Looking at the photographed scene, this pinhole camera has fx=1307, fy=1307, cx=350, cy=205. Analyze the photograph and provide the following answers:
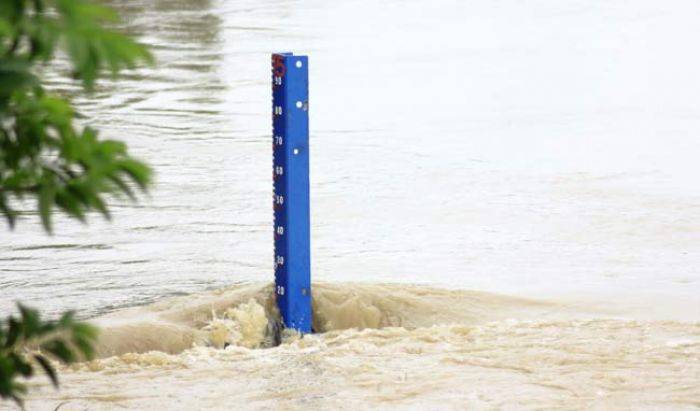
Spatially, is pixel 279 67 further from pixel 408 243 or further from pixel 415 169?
pixel 415 169

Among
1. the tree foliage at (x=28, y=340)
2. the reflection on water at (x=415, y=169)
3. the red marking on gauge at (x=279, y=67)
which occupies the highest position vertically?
the red marking on gauge at (x=279, y=67)

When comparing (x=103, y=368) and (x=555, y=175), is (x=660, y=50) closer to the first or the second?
(x=555, y=175)

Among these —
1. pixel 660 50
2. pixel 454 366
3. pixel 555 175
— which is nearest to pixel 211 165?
pixel 555 175

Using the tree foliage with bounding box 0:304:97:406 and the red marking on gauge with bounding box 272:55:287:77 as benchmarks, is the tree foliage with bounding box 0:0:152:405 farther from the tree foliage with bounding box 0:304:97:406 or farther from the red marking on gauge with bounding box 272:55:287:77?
the red marking on gauge with bounding box 272:55:287:77

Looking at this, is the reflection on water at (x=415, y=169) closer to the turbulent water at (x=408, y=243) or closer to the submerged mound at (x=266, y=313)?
the turbulent water at (x=408, y=243)

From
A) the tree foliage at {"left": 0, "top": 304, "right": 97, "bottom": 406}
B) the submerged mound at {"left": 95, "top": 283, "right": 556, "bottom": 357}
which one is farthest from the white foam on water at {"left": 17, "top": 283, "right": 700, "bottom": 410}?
the tree foliage at {"left": 0, "top": 304, "right": 97, "bottom": 406}

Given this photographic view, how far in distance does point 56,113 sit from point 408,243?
18.6 feet

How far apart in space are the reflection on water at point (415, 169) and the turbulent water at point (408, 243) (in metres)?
0.03

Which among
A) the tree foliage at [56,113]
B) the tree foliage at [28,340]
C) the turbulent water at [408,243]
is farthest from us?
the turbulent water at [408,243]

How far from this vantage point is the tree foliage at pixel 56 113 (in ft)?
5.23

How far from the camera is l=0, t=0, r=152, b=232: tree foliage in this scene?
1595 mm

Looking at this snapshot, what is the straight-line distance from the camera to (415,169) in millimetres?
9398

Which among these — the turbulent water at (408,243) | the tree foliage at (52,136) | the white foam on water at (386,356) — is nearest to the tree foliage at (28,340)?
the tree foliage at (52,136)

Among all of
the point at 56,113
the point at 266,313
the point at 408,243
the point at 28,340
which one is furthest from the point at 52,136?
the point at 408,243
